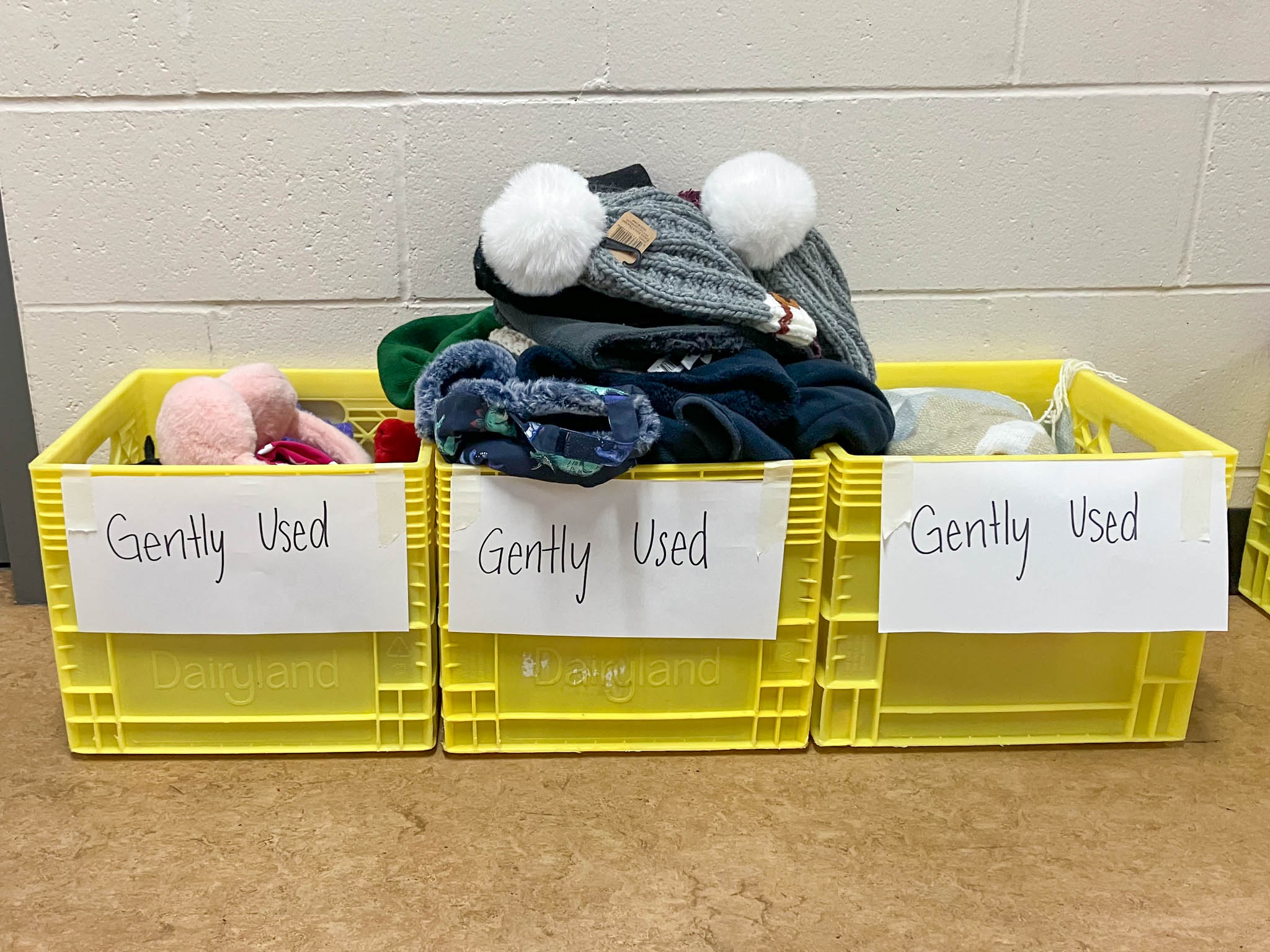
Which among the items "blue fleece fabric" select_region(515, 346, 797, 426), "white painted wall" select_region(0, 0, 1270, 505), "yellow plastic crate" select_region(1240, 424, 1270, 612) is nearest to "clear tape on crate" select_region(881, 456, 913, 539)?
"blue fleece fabric" select_region(515, 346, 797, 426)

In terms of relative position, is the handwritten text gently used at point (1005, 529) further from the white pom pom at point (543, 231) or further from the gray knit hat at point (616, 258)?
the white pom pom at point (543, 231)

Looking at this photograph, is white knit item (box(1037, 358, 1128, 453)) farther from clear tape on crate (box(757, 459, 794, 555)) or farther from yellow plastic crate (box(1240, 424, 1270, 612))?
clear tape on crate (box(757, 459, 794, 555))

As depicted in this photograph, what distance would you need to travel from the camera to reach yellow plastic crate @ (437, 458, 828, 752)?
3.42 feet

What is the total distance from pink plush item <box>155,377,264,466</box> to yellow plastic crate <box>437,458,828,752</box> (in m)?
0.26

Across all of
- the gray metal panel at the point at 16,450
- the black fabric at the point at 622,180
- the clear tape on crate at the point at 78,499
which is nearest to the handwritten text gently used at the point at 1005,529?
the black fabric at the point at 622,180

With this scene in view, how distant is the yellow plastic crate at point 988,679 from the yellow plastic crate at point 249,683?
429mm

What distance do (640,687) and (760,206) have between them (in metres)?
0.53

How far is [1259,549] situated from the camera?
1428mm

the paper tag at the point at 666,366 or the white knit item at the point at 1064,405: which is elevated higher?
Result: the paper tag at the point at 666,366

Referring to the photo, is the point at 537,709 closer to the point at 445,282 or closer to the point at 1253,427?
the point at 445,282

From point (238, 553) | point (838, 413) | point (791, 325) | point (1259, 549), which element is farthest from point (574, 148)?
point (1259, 549)

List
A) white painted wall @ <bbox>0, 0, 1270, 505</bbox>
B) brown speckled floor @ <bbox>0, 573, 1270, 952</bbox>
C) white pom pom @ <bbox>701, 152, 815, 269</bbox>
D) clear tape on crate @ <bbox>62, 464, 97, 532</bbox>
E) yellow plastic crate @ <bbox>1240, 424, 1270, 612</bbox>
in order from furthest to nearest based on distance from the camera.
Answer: yellow plastic crate @ <bbox>1240, 424, 1270, 612</bbox> → white painted wall @ <bbox>0, 0, 1270, 505</bbox> → white pom pom @ <bbox>701, 152, 815, 269</bbox> → clear tape on crate @ <bbox>62, 464, 97, 532</bbox> → brown speckled floor @ <bbox>0, 573, 1270, 952</bbox>

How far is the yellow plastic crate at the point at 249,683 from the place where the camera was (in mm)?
1021

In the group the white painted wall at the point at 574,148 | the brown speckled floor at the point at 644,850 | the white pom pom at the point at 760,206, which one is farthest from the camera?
the white painted wall at the point at 574,148
